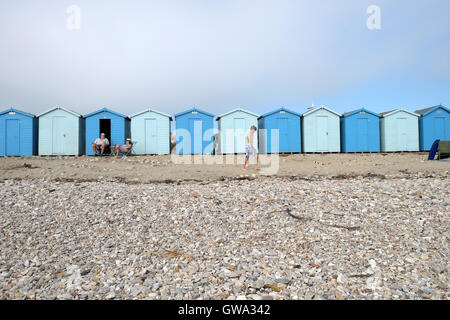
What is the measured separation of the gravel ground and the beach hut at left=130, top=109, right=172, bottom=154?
935 cm

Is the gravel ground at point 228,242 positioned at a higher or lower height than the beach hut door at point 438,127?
lower

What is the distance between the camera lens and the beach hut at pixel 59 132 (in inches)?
612

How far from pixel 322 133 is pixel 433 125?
6.48 m

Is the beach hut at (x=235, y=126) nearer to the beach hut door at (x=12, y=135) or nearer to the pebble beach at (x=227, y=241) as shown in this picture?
the pebble beach at (x=227, y=241)

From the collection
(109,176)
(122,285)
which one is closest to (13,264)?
(122,285)

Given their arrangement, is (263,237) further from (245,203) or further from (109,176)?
(109,176)

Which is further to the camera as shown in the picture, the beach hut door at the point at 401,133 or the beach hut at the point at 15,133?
the beach hut door at the point at 401,133

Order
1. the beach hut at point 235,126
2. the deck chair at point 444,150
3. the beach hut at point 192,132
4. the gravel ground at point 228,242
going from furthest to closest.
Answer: the beach hut at point 235,126 → the beach hut at point 192,132 → the deck chair at point 444,150 → the gravel ground at point 228,242

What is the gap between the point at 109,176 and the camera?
8.86m

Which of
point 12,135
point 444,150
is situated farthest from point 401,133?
point 12,135

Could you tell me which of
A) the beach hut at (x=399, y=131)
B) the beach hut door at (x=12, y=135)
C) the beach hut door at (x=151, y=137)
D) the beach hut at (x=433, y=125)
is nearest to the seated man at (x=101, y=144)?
the beach hut door at (x=151, y=137)

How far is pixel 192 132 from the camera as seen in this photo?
627 inches

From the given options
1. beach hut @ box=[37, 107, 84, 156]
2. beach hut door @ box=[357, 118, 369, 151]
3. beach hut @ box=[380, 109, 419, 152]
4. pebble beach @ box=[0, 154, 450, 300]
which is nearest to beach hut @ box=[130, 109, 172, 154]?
beach hut @ box=[37, 107, 84, 156]

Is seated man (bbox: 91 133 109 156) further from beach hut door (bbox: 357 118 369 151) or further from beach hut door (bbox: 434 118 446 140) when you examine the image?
beach hut door (bbox: 434 118 446 140)
